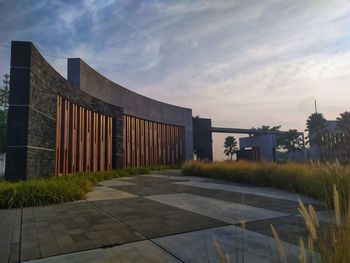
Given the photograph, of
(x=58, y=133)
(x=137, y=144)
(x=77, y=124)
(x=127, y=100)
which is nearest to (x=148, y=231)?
(x=58, y=133)

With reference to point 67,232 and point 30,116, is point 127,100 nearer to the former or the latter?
point 30,116

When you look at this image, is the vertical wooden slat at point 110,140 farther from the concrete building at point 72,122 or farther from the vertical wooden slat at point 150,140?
the vertical wooden slat at point 150,140

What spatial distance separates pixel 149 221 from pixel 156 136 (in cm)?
2060

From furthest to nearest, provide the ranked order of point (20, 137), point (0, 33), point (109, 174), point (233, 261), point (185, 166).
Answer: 1. point (185, 166)
2. point (109, 174)
3. point (0, 33)
4. point (20, 137)
5. point (233, 261)

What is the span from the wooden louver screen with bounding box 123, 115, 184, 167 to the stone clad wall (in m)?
10.2

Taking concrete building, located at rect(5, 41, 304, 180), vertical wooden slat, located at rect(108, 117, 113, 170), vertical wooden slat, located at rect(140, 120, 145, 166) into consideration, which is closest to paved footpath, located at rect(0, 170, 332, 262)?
concrete building, located at rect(5, 41, 304, 180)

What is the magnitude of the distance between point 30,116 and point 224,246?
740 centimetres

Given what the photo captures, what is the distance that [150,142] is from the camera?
2417 cm

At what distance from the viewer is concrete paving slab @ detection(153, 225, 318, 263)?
300 centimetres

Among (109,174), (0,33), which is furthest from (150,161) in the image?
(0,33)

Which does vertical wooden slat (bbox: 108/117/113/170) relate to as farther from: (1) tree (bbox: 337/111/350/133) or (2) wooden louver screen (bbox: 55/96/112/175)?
(1) tree (bbox: 337/111/350/133)

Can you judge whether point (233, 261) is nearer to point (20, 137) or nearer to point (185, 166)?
point (20, 137)

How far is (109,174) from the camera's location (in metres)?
14.0

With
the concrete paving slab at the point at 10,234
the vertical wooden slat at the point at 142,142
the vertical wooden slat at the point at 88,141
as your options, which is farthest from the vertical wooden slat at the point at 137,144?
the concrete paving slab at the point at 10,234
